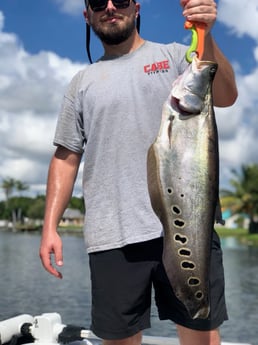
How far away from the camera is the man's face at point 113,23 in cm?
338

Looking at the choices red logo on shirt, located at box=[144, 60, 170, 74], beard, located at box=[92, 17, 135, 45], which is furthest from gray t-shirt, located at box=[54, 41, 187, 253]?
beard, located at box=[92, 17, 135, 45]

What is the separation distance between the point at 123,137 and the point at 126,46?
62 centimetres

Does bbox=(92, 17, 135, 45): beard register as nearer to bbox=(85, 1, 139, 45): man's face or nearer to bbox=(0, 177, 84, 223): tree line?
bbox=(85, 1, 139, 45): man's face

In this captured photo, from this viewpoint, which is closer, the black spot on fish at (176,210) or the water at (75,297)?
the black spot on fish at (176,210)

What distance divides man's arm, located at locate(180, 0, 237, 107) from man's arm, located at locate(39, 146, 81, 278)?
101 cm

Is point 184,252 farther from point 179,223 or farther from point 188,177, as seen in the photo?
point 188,177

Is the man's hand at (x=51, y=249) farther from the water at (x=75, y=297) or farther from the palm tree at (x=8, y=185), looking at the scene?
the palm tree at (x=8, y=185)

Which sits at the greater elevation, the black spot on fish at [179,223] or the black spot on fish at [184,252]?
the black spot on fish at [179,223]

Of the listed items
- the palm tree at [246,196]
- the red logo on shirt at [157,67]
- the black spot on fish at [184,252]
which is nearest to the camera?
the black spot on fish at [184,252]

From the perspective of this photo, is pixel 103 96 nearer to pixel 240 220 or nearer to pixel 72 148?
pixel 72 148

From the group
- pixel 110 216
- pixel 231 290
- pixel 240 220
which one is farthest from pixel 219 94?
pixel 240 220

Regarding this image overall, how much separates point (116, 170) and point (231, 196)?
62.2 meters

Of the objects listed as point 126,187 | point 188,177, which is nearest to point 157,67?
point 126,187

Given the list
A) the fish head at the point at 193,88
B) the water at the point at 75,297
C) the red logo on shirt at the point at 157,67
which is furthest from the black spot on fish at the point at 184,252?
the water at the point at 75,297
